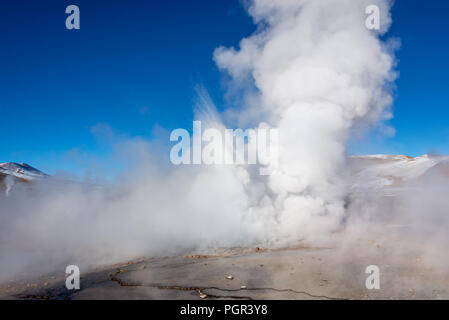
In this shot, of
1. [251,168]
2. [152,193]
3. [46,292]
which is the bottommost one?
[46,292]

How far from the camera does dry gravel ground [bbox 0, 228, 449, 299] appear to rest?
17.8 feet

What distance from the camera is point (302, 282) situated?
5.91m

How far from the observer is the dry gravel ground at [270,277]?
5.41 metres

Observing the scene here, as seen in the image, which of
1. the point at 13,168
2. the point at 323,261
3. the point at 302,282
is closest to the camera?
the point at 302,282

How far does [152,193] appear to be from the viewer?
15539mm

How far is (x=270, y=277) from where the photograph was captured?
635 centimetres

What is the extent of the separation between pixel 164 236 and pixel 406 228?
8946 millimetres

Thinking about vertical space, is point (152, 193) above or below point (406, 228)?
above

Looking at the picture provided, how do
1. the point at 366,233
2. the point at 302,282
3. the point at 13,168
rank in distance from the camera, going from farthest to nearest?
the point at 13,168, the point at 366,233, the point at 302,282

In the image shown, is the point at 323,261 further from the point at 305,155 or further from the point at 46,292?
the point at 46,292

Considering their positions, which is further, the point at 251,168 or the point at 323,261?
the point at 251,168

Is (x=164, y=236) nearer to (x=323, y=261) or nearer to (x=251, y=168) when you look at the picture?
(x=251, y=168)

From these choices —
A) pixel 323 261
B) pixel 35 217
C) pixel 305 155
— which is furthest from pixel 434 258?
pixel 35 217

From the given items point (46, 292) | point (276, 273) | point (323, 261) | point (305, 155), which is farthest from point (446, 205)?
point (46, 292)
